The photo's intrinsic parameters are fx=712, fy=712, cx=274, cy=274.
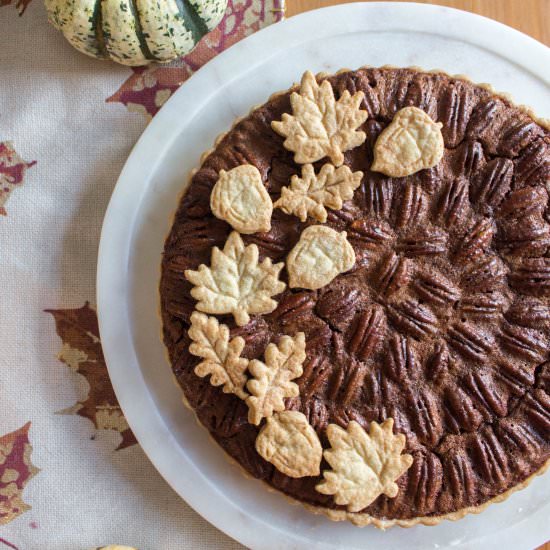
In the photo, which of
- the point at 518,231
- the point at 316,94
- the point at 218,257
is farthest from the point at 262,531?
the point at 316,94

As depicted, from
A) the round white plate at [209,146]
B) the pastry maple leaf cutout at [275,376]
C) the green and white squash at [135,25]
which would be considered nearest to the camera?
the pastry maple leaf cutout at [275,376]

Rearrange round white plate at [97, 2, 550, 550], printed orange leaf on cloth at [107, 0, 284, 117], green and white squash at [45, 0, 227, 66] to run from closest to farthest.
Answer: green and white squash at [45, 0, 227, 66] → round white plate at [97, 2, 550, 550] → printed orange leaf on cloth at [107, 0, 284, 117]

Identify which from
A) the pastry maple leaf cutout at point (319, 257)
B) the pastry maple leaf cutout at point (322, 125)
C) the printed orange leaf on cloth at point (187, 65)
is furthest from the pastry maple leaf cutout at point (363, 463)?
the printed orange leaf on cloth at point (187, 65)

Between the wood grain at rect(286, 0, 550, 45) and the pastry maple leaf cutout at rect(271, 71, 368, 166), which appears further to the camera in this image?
the wood grain at rect(286, 0, 550, 45)

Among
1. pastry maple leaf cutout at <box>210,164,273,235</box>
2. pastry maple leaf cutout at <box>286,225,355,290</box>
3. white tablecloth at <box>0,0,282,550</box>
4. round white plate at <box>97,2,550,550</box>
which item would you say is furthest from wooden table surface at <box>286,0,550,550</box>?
pastry maple leaf cutout at <box>286,225,355,290</box>

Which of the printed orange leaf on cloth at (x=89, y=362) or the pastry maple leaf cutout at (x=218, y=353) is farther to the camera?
the printed orange leaf on cloth at (x=89, y=362)

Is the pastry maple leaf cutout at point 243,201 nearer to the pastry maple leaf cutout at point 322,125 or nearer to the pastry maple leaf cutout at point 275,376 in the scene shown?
the pastry maple leaf cutout at point 322,125

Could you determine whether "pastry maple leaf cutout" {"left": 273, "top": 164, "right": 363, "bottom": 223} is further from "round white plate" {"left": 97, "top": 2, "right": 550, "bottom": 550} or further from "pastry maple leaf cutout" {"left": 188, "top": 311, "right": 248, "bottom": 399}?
"round white plate" {"left": 97, "top": 2, "right": 550, "bottom": 550}
